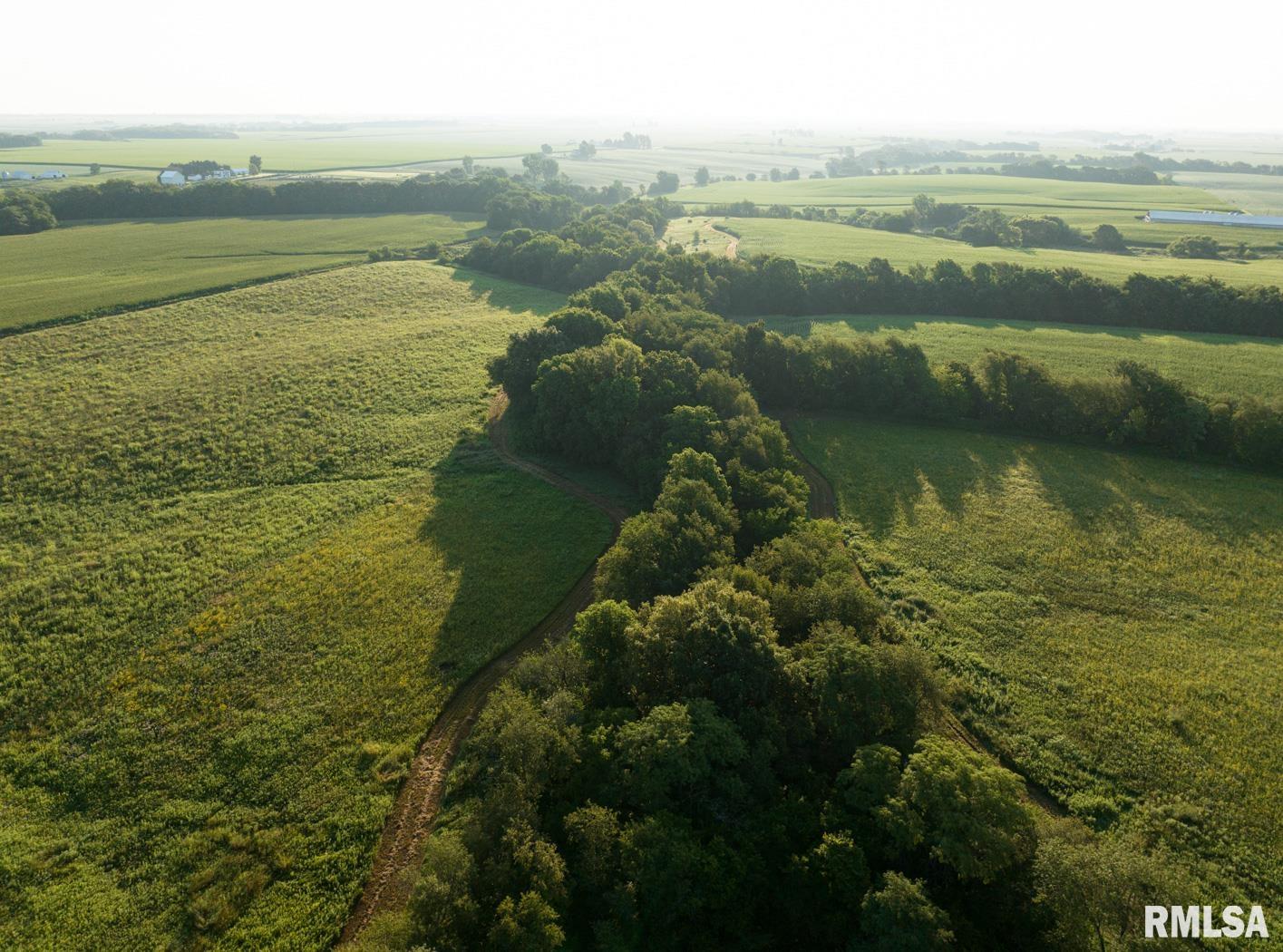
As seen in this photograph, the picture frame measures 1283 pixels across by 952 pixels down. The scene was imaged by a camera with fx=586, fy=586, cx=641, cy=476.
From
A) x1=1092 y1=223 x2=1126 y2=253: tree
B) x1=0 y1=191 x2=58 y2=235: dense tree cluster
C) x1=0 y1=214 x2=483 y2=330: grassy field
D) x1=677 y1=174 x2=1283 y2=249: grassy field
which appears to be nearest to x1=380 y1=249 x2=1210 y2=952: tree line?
x1=0 y1=214 x2=483 y2=330: grassy field

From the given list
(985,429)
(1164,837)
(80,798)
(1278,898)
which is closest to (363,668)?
(80,798)

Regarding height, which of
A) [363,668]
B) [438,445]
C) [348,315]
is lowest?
[363,668]

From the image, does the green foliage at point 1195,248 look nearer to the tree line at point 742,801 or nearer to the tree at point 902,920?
the tree line at point 742,801

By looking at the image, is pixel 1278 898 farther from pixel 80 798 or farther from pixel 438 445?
pixel 438 445

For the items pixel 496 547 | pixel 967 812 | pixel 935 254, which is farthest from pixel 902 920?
pixel 935 254

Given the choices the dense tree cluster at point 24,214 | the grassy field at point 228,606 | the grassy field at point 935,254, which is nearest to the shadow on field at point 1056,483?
the grassy field at point 228,606

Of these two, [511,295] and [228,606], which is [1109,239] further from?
[228,606]

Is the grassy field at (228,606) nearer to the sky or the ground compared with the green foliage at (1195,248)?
nearer to the ground
